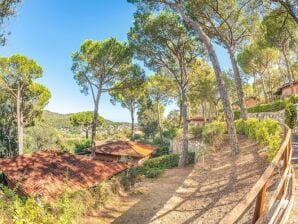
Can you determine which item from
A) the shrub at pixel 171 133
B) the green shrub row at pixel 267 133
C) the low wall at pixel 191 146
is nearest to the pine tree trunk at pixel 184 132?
the low wall at pixel 191 146

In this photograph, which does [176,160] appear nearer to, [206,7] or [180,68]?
[180,68]

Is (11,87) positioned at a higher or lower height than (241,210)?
higher

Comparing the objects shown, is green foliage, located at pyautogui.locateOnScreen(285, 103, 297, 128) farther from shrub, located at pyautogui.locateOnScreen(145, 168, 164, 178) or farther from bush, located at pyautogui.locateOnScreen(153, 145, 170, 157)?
bush, located at pyautogui.locateOnScreen(153, 145, 170, 157)

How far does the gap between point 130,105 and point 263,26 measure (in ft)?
85.5

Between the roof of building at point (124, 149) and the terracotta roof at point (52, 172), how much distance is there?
10.9 metres

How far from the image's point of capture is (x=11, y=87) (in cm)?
2825

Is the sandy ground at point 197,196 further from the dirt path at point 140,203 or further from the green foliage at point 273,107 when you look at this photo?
the green foliage at point 273,107

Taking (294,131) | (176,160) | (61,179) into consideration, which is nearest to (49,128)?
(176,160)

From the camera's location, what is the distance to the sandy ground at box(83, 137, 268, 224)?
8.37 m

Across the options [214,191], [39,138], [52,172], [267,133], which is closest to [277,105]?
[267,133]

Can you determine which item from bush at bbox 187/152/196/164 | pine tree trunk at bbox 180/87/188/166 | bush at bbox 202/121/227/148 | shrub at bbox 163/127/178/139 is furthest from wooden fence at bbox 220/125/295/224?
shrub at bbox 163/127/178/139

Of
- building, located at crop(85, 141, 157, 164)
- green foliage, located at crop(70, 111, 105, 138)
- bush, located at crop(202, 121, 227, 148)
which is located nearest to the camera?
bush, located at crop(202, 121, 227, 148)

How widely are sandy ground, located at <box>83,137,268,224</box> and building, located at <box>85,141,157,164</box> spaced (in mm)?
9849

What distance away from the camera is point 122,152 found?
2838 cm
